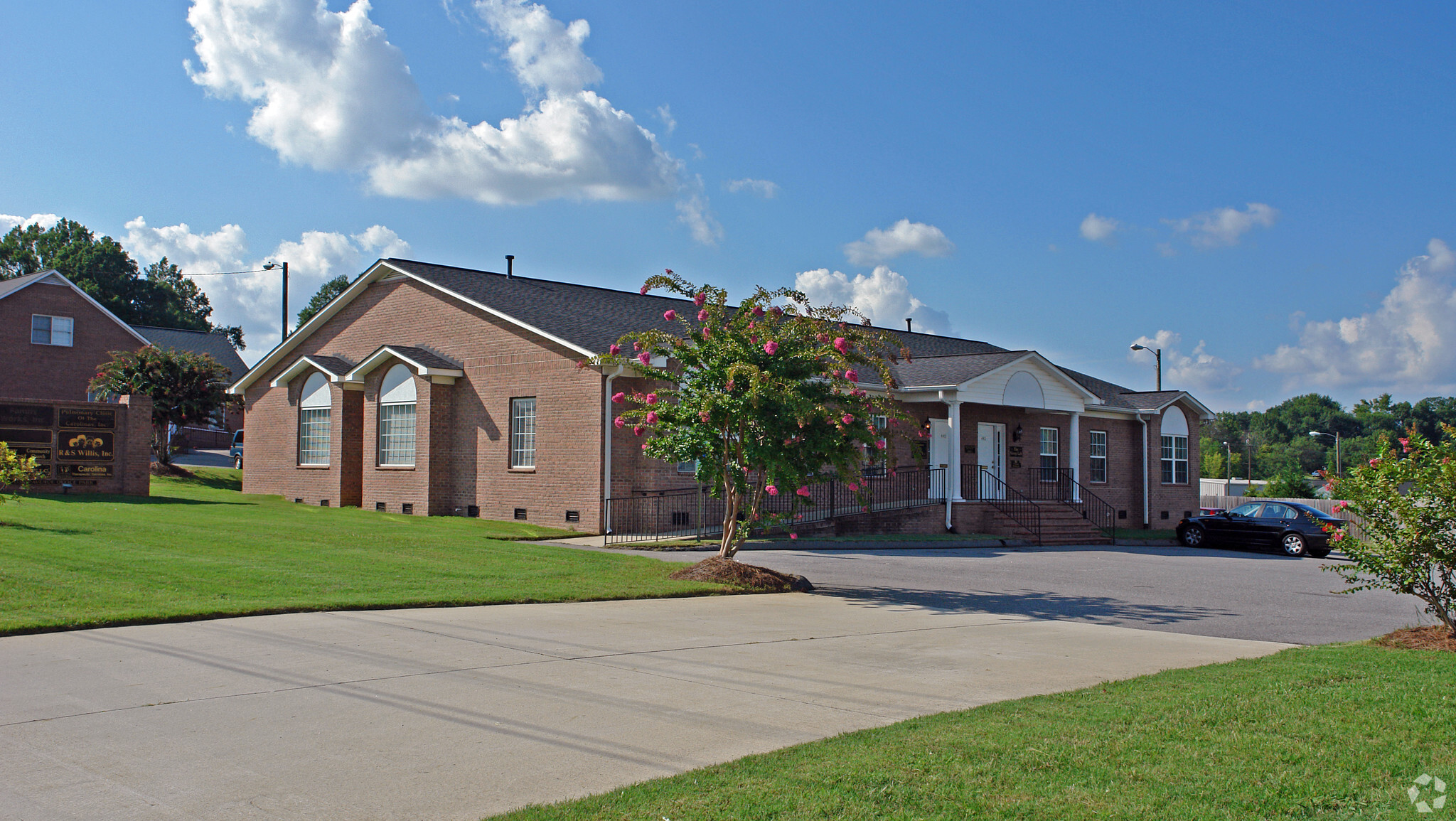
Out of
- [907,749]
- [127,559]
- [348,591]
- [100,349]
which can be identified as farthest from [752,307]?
[100,349]

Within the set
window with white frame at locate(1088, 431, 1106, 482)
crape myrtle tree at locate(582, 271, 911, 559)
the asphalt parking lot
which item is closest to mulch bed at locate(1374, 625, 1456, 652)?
the asphalt parking lot

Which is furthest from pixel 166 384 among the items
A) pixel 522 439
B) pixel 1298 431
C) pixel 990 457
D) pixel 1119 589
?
pixel 1298 431

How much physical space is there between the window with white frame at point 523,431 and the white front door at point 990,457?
39.9 feet

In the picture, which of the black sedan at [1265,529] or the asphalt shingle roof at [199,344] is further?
the asphalt shingle roof at [199,344]

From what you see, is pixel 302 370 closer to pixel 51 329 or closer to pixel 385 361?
pixel 385 361

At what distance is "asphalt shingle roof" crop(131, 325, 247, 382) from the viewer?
58.8m

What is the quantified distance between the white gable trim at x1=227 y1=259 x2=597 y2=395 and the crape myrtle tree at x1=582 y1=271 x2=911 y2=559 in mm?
7568

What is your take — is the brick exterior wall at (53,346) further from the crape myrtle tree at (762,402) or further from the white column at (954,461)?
the crape myrtle tree at (762,402)

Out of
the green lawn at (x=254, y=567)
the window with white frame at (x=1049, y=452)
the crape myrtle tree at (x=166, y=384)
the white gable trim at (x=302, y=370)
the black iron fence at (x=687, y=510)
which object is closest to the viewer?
the green lawn at (x=254, y=567)

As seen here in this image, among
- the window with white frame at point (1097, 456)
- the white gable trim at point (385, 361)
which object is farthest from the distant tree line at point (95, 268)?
the window with white frame at point (1097, 456)

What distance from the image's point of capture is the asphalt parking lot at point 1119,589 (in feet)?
42.5

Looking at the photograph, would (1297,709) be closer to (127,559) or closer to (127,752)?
(127,752)

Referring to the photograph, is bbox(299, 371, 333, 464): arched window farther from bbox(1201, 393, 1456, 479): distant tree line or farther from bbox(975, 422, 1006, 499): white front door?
bbox(1201, 393, 1456, 479): distant tree line

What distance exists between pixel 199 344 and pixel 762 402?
2190 inches
